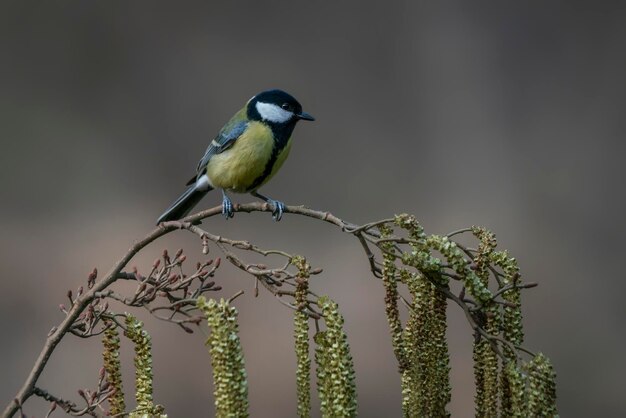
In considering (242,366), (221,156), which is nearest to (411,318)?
(242,366)

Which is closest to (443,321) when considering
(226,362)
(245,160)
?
(226,362)

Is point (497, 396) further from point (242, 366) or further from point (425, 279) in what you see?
point (242, 366)

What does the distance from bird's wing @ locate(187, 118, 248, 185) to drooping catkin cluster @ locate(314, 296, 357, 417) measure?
874mm

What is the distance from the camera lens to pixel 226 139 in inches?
65.4

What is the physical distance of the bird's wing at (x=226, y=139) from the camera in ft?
5.42

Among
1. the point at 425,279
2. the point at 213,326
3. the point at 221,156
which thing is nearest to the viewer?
the point at 213,326

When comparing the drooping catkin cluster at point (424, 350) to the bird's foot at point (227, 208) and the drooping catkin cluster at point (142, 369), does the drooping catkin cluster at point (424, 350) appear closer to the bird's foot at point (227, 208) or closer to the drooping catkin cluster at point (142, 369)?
the drooping catkin cluster at point (142, 369)

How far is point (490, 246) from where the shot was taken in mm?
858

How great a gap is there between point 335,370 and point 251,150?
2.81 feet

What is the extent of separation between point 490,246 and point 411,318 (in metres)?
0.12

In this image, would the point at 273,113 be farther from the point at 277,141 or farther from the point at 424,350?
the point at 424,350

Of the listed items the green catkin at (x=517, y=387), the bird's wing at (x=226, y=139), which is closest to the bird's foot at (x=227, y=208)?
the bird's wing at (x=226, y=139)

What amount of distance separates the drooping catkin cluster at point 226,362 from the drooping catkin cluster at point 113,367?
0.22 m

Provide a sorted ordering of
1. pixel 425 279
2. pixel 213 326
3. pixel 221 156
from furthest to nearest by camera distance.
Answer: pixel 221 156
pixel 425 279
pixel 213 326
